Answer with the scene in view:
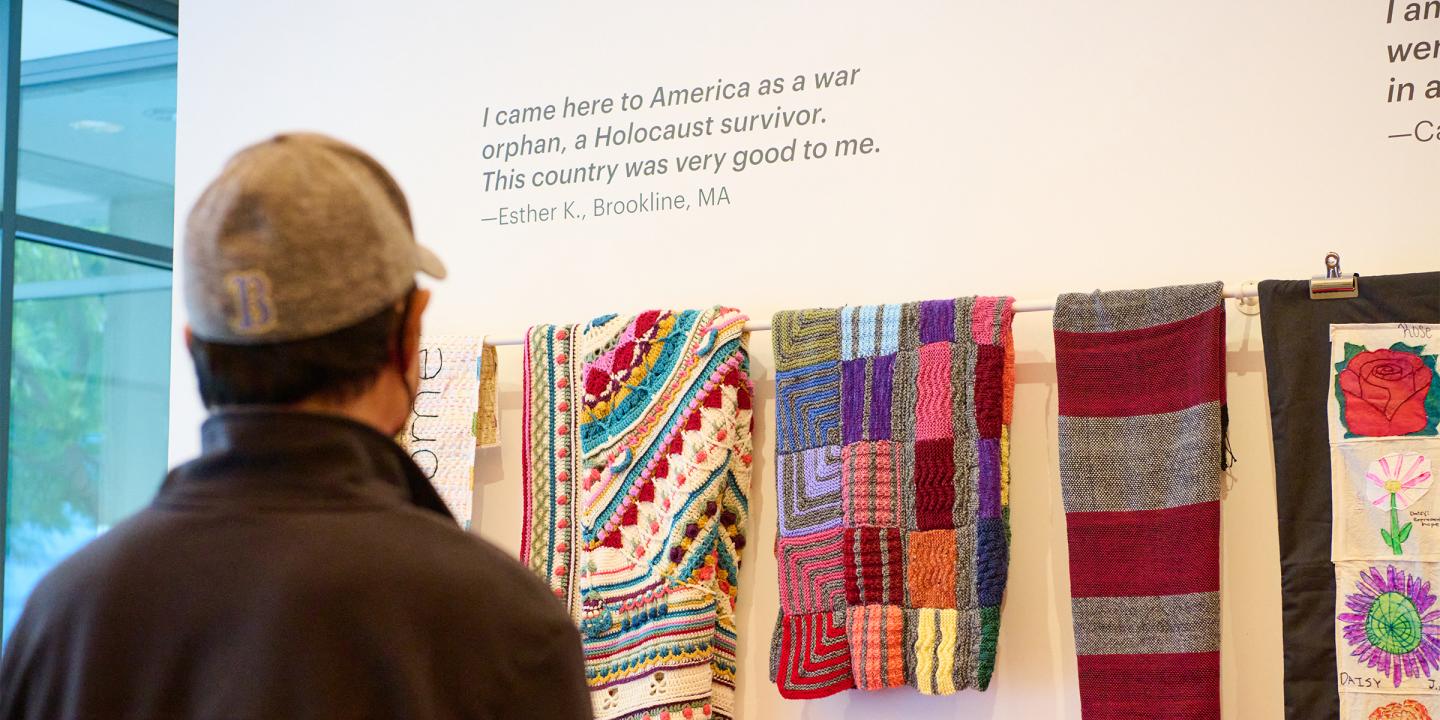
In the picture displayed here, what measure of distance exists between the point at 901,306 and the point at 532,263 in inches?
34.3

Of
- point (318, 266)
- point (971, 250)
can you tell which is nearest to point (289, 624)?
point (318, 266)

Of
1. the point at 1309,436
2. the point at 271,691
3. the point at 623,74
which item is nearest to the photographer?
the point at 271,691

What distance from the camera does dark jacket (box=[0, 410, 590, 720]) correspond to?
0.89m

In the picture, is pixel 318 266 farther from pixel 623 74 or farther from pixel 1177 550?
pixel 623 74

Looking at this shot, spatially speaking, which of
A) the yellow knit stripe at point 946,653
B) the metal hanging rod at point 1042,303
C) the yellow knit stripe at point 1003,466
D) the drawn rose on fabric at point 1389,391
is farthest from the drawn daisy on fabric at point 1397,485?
the yellow knit stripe at point 946,653

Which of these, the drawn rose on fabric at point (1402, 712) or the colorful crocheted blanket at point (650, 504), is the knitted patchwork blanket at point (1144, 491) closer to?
the drawn rose on fabric at point (1402, 712)

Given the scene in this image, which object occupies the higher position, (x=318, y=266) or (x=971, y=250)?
(x=971, y=250)

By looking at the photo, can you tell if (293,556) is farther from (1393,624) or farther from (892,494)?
(1393,624)

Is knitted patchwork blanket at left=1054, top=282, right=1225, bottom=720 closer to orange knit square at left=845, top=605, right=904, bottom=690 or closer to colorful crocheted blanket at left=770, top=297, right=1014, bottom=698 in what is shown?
colorful crocheted blanket at left=770, top=297, right=1014, bottom=698

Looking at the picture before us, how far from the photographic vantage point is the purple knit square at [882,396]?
2.38 meters

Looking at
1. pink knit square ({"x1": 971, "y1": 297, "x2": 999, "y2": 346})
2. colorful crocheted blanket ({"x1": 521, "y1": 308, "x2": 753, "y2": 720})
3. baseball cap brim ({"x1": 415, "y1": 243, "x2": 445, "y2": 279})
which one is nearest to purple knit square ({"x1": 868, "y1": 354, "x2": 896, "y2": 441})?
pink knit square ({"x1": 971, "y1": 297, "x2": 999, "y2": 346})

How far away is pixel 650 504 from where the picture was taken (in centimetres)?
258

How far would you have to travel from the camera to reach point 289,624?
884 millimetres

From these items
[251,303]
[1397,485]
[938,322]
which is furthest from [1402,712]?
[251,303]
